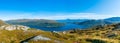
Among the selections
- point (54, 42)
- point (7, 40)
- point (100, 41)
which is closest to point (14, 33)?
point (7, 40)

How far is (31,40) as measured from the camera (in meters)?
129

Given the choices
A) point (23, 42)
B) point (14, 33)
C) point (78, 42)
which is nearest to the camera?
point (23, 42)

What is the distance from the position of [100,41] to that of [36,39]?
42.1 meters

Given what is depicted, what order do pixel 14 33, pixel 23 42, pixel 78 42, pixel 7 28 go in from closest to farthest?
pixel 23 42
pixel 78 42
pixel 14 33
pixel 7 28

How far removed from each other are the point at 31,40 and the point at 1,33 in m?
26.1

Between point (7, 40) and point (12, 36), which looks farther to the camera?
point (12, 36)

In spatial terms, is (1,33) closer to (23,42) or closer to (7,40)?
(7,40)

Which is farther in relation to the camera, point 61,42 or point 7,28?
point 7,28

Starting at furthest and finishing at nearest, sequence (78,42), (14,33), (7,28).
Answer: (7,28), (14,33), (78,42)

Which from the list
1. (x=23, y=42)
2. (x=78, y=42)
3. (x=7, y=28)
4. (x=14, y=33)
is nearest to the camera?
(x=23, y=42)

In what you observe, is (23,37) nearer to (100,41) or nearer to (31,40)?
(31,40)

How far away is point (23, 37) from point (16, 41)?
11808 millimetres

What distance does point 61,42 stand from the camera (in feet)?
427

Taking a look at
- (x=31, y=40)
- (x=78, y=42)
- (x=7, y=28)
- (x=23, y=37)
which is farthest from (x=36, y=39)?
(x=7, y=28)
